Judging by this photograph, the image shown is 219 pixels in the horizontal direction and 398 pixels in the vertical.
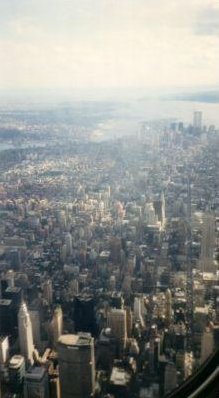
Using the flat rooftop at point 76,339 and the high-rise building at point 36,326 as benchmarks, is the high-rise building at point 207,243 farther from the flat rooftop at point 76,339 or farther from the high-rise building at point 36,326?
the high-rise building at point 36,326

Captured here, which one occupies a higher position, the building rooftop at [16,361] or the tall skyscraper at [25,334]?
the tall skyscraper at [25,334]

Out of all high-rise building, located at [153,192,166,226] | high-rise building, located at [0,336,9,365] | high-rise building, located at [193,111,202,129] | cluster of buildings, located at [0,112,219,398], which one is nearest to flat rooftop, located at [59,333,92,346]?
cluster of buildings, located at [0,112,219,398]

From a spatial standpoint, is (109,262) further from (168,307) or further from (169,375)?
(169,375)

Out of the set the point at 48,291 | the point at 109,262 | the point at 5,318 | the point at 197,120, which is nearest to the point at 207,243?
the point at 109,262

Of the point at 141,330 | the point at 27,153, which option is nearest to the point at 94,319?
the point at 141,330

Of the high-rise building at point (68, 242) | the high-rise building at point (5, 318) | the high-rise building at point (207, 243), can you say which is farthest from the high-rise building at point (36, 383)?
the high-rise building at point (207, 243)

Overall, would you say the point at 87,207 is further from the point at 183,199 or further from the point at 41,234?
the point at 183,199
